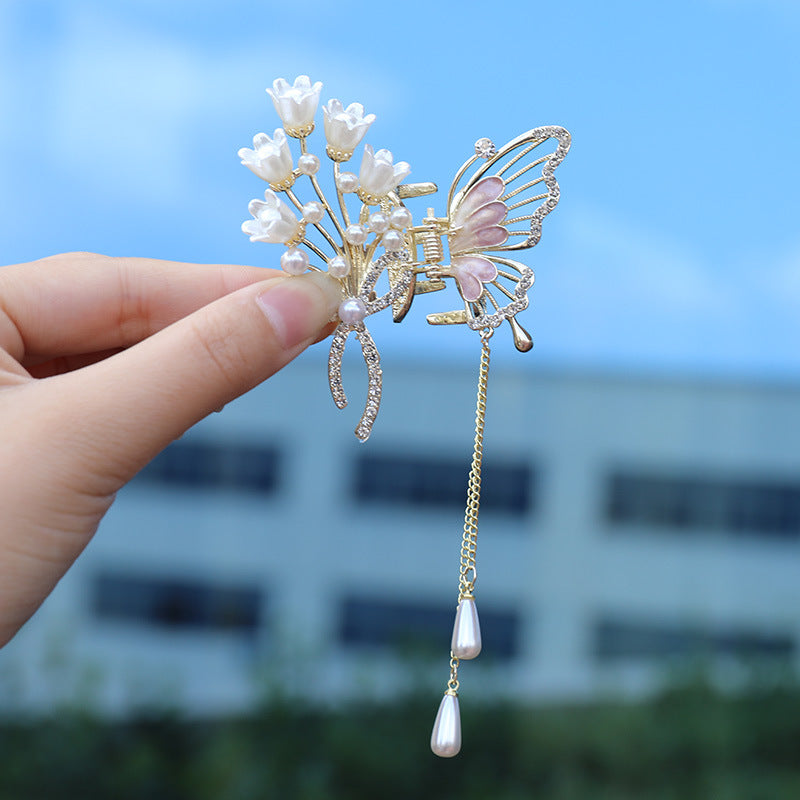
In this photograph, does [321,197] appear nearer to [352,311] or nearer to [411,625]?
[352,311]

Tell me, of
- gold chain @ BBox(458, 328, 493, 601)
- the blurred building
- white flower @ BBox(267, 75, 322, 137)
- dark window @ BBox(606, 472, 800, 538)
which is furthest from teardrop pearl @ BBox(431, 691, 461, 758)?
dark window @ BBox(606, 472, 800, 538)

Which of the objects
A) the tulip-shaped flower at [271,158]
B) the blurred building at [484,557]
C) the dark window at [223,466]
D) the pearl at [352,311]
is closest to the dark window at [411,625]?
the blurred building at [484,557]

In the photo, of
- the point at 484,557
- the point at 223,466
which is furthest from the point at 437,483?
the point at 223,466

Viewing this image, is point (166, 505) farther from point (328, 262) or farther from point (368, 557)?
point (328, 262)

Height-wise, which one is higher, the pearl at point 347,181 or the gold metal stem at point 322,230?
the pearl at point 347,181

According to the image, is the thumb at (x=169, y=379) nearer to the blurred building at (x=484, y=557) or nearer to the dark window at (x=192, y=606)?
the blurred building at (x=484, y=557)

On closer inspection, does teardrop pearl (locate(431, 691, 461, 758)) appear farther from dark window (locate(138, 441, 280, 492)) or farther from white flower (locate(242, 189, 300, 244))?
dark window (locate(138, 441, 280, 492))
